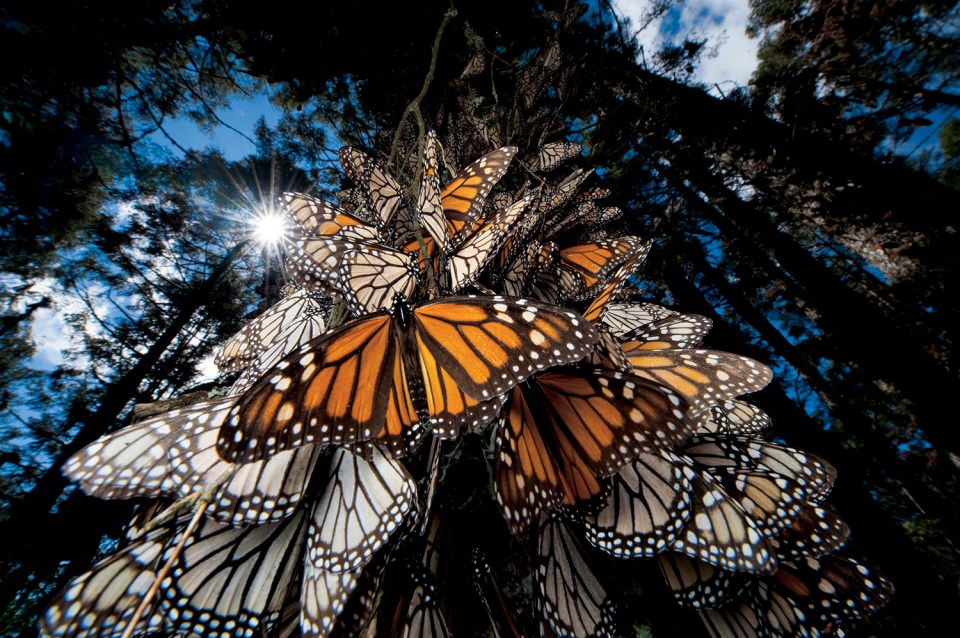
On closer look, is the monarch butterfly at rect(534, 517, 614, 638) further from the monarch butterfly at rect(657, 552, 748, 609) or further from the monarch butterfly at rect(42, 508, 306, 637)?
the monarch butterfly at rect(42, 508, 306, 637)

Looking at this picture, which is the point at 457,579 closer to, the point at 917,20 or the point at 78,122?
the point at 78,122

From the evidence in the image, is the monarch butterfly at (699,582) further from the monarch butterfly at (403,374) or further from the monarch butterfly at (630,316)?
the monarch butterfly at (630,316)

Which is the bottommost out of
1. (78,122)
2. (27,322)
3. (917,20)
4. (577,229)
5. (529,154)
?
(577,229)

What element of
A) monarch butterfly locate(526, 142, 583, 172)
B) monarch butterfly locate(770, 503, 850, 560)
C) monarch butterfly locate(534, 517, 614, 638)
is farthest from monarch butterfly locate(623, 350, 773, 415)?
monarch butterfly locate(526, 142, 583, 172)

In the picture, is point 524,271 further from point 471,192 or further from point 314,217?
point 314,217

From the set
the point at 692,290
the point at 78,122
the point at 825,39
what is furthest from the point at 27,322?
the point at 825,39

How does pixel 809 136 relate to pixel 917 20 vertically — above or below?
below

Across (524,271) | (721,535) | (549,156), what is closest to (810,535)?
(721,535)

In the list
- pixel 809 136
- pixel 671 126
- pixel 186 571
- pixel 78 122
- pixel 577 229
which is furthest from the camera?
pixel 671 126
